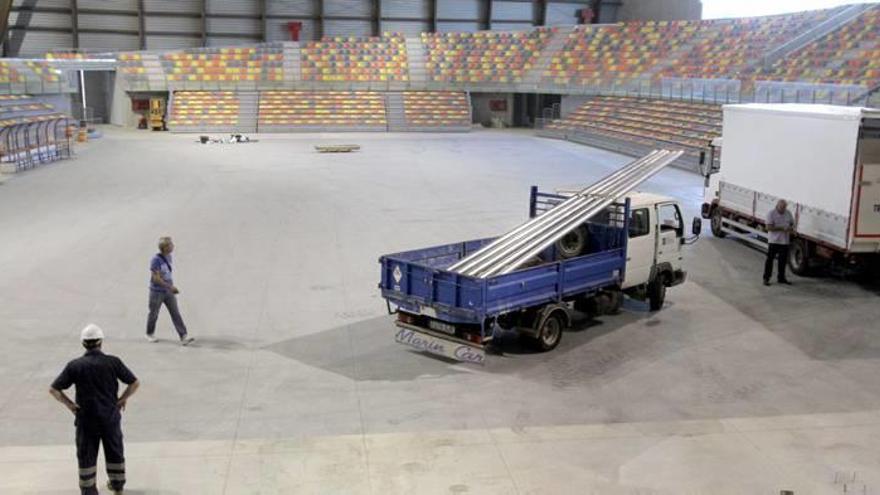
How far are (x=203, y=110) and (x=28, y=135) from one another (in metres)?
16.5

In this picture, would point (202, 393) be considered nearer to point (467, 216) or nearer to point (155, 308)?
point (155, 308)

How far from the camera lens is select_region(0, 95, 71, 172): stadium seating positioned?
28438 millimetres

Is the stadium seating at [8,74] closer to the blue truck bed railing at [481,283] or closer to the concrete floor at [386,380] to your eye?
the concrete floor at [386,380]

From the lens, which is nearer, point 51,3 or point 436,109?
point 51,3

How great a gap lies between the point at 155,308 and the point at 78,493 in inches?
176

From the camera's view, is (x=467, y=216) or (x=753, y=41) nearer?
(x=467, y=216)

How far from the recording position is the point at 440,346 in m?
11.1

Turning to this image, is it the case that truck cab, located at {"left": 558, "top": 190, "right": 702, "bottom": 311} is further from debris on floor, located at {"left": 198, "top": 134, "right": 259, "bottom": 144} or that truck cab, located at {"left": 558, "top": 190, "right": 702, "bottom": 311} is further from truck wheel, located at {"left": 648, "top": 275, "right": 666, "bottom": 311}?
debris on floor, located at {"left": 198, "top": 134, "right": 259, "bottom": 144}

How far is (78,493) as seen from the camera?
755 cm

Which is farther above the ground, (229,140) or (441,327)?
(229,140)

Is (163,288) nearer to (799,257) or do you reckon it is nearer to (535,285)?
(535,285)

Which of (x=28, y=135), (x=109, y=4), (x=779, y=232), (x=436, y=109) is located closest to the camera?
(x=779, y=232)

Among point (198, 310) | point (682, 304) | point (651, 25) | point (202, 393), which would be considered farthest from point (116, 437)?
point (651, 25)

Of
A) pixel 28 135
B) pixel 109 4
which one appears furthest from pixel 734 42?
pixel 109 4
